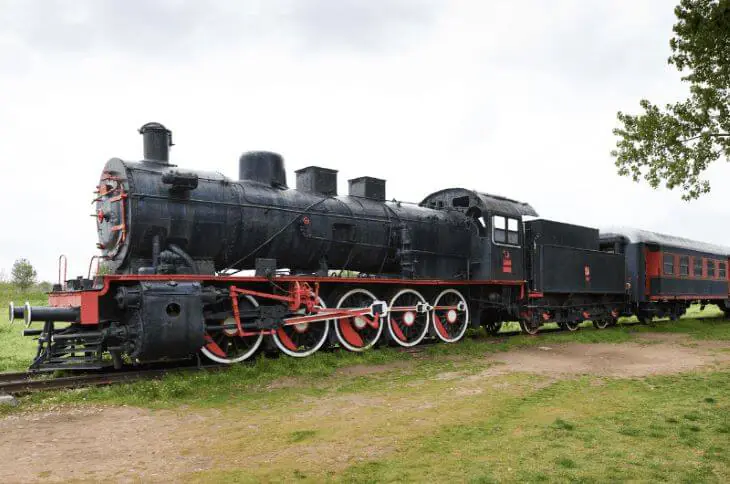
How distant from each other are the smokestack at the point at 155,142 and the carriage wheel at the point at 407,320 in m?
5.44

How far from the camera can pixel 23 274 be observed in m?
46.0

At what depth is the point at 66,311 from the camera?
858cm

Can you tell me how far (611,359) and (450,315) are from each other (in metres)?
3.75

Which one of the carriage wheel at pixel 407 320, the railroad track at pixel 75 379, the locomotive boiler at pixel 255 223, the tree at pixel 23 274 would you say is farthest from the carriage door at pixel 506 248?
the tree at pixel 23 274

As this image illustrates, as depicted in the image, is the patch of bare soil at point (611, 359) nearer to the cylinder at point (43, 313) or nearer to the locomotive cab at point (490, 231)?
the locomotive cab at point (490, 231)

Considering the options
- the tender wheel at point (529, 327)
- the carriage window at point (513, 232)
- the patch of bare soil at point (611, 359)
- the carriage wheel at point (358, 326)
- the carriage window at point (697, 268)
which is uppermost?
the carriage window at point (513, 232)

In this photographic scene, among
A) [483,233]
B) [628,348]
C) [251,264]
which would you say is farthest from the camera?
[483,233]

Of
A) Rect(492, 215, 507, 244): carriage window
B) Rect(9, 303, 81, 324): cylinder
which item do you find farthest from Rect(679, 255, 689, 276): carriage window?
Rect(9, 303, 81, 324): cylinder

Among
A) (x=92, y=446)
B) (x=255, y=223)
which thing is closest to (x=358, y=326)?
(x=255, y=223)

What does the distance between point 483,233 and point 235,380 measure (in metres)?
7.96

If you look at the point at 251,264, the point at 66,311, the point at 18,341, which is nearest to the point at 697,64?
the point at 251,264

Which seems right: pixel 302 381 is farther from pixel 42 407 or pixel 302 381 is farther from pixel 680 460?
pixel 680 460

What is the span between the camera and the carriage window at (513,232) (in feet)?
49.2

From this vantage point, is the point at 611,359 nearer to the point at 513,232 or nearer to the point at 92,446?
the point at 513,232
